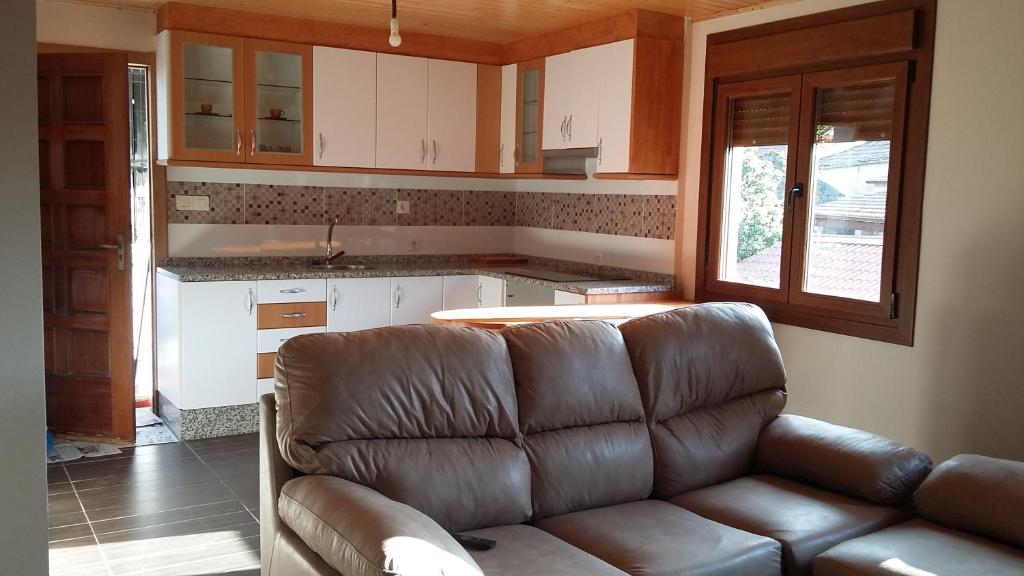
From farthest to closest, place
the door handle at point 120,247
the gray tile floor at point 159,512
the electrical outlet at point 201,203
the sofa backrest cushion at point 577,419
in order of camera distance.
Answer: the electrical outlet at point 201,203
the door handle at point 120,247
the gray tile floor at point 159,512
the sofa backrest cushion at point 577,419

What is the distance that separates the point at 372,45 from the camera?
5652 mm

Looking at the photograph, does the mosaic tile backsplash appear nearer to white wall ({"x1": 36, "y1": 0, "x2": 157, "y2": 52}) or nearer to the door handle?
the door handle

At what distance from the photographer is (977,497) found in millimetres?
2754

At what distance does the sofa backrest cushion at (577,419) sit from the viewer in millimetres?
2865

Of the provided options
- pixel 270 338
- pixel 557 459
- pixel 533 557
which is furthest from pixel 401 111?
pixel 533 557

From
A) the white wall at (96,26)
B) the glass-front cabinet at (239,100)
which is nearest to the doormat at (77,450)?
the glass-front cabinet at (239,100)

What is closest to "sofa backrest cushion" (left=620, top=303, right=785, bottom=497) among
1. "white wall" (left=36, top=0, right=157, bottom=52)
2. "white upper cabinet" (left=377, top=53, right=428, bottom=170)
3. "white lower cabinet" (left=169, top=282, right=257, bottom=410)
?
"white lower cabinet" (left=169, top=282, right=257, bottom=410)

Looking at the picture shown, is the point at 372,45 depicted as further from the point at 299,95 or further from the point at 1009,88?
the point at 1009,88

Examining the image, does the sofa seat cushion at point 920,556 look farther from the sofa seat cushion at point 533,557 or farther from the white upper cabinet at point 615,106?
the white upper cabinet at point 615,106

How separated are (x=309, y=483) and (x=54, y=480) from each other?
260 centimetres

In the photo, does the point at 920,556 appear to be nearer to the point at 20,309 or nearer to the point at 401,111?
the point at 20,309

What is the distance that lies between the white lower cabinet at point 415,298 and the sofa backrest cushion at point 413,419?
283 cm

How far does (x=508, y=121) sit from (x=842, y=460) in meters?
3.65

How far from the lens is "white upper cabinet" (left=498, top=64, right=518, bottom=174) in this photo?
19.8 ft
